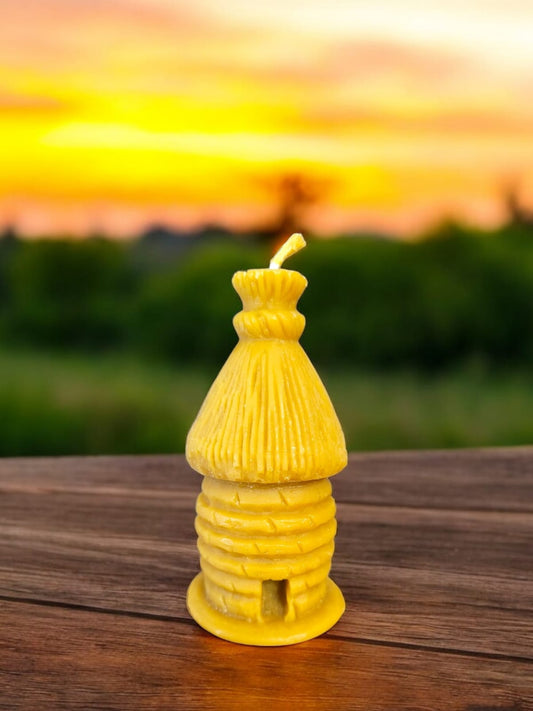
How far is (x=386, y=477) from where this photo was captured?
1240 mm

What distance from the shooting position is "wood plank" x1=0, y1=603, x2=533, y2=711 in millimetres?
619

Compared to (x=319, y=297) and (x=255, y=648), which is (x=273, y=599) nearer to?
(x=255, y=648)

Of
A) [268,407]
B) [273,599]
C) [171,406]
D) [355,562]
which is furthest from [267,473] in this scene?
[171,406]

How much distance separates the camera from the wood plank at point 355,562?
0.76 meters

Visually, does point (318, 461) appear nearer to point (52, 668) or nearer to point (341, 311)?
point (52, 668)

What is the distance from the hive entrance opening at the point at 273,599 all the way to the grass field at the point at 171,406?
5.17 feet

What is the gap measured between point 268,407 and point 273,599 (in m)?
0.25

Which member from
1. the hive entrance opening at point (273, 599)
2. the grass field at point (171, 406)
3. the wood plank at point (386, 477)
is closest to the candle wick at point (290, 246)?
the hive entrance opening at point (273, 599)

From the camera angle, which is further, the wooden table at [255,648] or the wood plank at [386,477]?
the wood plank at [386,477]

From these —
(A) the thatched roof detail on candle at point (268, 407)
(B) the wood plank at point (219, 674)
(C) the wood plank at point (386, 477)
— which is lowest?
(B) the wood plank at point (219, 674)

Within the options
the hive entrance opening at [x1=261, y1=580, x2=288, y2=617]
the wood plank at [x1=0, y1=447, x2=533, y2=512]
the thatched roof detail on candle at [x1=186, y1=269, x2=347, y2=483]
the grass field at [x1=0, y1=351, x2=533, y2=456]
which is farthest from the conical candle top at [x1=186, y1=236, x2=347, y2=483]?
the grass field at [x1=0, y1=351, x2=533, y2=456]

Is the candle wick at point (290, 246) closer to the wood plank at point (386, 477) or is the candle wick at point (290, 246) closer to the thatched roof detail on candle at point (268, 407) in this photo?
the thatched roof detail on candle at point (268, 407)

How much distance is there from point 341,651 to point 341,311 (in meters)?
1.85

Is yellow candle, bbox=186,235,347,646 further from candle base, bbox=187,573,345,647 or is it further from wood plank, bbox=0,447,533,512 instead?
wood plank, bbox=0,447,533,512
